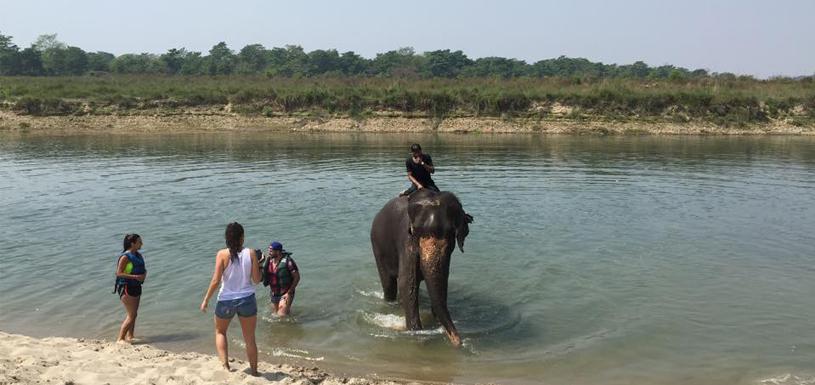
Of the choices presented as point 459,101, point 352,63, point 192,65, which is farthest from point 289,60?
point 459,101

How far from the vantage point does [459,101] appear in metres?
55.5

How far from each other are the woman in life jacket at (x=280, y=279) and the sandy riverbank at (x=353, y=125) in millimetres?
40964

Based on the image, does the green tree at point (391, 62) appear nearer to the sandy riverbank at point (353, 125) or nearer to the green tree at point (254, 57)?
the green tree at point (254, 57)

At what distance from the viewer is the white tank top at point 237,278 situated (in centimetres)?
793

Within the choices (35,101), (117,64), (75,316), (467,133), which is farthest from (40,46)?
(75,316)

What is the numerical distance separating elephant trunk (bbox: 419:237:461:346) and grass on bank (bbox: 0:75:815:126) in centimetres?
4560

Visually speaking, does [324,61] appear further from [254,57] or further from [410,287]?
[410,287]

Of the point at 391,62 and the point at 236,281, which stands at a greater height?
the point at 391,62

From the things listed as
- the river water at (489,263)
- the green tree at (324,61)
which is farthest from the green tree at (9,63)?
the river water at (489,263)

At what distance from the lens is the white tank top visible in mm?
7934

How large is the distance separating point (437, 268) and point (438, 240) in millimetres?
369

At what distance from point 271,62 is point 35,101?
98.5m

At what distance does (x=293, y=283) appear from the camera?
35.9ft

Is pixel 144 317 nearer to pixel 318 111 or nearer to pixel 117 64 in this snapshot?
pixel 318 111
